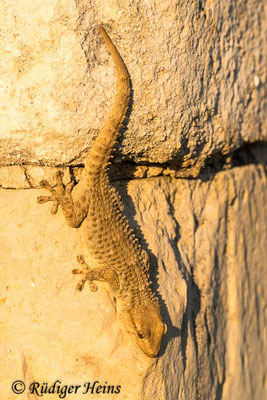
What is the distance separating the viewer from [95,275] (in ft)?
10.5

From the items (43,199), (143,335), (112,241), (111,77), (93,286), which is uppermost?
(111,77)

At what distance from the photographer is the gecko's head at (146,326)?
3.09 meters

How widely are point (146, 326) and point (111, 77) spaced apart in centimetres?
176

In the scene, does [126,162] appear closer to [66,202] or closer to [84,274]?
[66,202]

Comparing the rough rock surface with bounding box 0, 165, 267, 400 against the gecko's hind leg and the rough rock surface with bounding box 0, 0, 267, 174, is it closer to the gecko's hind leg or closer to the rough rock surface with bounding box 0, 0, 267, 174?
the gecko's hind leg

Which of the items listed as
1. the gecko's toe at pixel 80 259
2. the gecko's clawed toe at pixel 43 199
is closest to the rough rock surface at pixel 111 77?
the gecko's clawed toe at pixel 43 199

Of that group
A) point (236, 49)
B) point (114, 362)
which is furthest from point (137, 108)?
point (114, 362)

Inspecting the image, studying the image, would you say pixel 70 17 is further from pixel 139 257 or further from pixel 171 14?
pixel 139 257

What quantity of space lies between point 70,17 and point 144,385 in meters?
2.52

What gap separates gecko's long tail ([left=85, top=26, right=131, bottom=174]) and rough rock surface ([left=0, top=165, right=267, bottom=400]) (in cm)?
56

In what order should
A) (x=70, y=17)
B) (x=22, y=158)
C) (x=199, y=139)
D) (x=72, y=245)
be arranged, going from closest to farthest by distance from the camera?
(x=70, y=17) < (x=22, y=158) < (x=72, y=245) < (x=199, y=139)

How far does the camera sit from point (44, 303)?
3078 mm

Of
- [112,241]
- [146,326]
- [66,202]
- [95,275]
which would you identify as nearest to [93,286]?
[95,275]

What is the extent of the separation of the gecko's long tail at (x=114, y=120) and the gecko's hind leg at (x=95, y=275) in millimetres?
762
